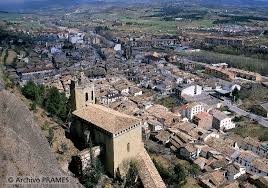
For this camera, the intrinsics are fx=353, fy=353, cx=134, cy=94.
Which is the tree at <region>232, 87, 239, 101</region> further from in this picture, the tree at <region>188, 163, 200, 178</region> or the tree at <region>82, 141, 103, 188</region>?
the tree at <region>82, 141, 103, 188</region>

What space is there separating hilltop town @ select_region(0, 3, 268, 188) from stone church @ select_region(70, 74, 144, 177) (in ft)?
0.26

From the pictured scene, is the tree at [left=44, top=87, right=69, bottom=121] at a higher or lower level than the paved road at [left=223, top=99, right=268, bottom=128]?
higher

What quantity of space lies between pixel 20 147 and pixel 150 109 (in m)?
33.2

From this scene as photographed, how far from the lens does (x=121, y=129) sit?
2459cm

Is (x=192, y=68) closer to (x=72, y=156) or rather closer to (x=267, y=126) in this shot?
(x=267, y=126)

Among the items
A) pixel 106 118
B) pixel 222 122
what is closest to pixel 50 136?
pixel 106 118

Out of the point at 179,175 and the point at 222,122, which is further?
the point at 222,122

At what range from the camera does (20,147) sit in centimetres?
1788

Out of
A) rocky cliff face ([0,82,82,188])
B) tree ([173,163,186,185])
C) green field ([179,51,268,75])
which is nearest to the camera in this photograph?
rocky cliff face ([0,82,82,188])

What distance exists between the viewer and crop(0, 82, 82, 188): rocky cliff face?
53.1 ft

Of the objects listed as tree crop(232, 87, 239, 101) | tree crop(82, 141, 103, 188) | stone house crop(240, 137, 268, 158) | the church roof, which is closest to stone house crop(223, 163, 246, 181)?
stone house crop(240, 137, 268, 158)

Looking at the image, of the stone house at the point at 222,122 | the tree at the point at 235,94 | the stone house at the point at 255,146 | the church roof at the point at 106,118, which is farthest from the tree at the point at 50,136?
the tree at the point at 235,94
